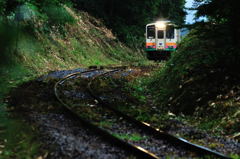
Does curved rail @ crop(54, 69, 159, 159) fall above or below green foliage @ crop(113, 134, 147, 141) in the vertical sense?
above

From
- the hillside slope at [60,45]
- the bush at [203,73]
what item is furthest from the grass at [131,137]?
the bush at [203,73]

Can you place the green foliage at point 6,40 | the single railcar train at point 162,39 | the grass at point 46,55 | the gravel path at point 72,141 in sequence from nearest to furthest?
the green foliage at point 6,40, the grass at point 46,55, the gravel path at point 72,141, the single railcar train at point 162,39

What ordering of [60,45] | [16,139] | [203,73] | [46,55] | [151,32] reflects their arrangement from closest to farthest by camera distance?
[16,139] < [203,73] < [46,55] < [60,45] < [151,32]

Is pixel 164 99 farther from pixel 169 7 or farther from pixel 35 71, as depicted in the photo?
pixel 169 7

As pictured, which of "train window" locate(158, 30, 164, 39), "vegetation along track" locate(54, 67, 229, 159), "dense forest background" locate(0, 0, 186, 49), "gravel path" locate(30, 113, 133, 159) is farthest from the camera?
"dense forest background" locate(0, 0, 186, 49)

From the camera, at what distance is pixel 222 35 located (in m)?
8.59

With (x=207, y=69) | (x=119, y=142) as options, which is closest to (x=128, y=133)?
(x=119, y=142)

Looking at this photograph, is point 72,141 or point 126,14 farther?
point 126,14

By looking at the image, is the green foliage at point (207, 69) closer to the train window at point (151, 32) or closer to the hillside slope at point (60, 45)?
the hillside slope at point (60, 45)

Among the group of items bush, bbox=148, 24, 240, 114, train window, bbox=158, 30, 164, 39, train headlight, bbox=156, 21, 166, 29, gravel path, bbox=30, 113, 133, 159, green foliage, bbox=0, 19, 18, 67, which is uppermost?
Answer: train headlight, bbox=156, 21, 166, 29

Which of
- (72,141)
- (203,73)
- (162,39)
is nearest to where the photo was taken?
(72,141)

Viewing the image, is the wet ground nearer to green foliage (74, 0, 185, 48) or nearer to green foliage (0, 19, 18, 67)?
green foliage (0, 19, 18, 67)

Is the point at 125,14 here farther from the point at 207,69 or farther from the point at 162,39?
the point at 207,69

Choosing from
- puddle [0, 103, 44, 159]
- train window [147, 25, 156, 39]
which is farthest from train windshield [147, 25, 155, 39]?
puddle [0, 103, 44, 159]
